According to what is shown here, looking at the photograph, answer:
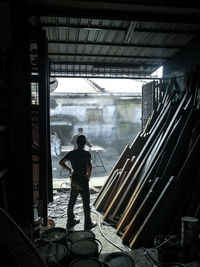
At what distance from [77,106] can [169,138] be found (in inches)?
531

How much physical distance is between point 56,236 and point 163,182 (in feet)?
8.15

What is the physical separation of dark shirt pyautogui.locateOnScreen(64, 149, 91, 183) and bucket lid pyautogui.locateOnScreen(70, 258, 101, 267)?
253 centimetres

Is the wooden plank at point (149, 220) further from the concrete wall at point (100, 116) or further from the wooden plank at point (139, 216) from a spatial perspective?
the concrete wall at point (100, 116)

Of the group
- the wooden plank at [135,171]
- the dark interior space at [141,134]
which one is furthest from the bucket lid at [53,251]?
the wooden plank at [135,171]

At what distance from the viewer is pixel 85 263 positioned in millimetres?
2455

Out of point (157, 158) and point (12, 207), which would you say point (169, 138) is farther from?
point (12, 207)

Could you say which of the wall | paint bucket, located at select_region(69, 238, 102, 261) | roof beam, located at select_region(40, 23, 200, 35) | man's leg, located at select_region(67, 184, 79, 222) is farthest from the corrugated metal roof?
man's leg, located at select_region(67, 184, 79, 222)

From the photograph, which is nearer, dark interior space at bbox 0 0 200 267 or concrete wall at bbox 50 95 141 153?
dark interior space at bbox 0 0 200 267

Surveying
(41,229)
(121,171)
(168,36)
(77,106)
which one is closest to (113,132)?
(77,106)

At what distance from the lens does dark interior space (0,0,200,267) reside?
116 inches

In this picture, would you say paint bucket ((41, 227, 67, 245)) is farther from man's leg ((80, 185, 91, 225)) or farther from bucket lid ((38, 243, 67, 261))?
man's leg ((80, 185, 91, 225))

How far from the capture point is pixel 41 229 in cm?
387

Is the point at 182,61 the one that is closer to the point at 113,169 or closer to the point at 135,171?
the point at 135,171

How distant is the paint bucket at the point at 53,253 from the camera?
2.45 metres
